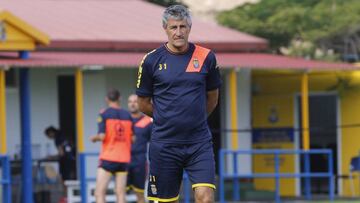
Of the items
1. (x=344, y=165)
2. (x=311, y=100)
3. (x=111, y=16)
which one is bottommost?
(x=344, y=165)

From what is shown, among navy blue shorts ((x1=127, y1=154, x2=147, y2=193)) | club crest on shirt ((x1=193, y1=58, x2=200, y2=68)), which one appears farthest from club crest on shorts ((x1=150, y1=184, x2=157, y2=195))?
navy blue shorts ((x1=127, y1=154, x2=147, y2=193))

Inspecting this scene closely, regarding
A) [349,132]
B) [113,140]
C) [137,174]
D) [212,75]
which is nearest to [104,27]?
[349,132]

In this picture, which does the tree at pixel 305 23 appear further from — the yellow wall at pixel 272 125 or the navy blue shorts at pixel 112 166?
the navy blue shorts at pixel 112 166

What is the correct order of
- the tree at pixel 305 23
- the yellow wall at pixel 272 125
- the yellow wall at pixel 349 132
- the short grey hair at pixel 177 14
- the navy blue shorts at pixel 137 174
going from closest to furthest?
the short grey hair at pixel 177 14 → the navy blue shorts at pixel 137 174 → the yellow wall at pixel 349 132 → the yellow wall at pixel 272 125 → the tree at pixel 305 23

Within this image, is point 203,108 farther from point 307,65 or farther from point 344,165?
point 344,165

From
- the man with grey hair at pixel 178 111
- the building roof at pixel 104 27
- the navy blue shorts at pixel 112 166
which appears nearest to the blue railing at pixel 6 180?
the navy blue shorts at pixel 112 166

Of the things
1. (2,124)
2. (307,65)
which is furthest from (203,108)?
(307,65)

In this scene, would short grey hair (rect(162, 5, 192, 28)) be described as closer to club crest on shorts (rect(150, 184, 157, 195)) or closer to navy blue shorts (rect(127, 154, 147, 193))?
club crest on shorts (rect(150, 184, 157, 195))

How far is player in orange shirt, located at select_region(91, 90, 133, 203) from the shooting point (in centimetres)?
1444

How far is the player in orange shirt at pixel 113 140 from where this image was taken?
1444 cm

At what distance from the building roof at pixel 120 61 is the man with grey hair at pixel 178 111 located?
9117 mm

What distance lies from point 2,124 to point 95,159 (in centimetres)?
398

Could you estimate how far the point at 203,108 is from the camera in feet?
27.8

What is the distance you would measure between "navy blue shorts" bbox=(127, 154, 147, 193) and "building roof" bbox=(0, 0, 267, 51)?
18.5ft
